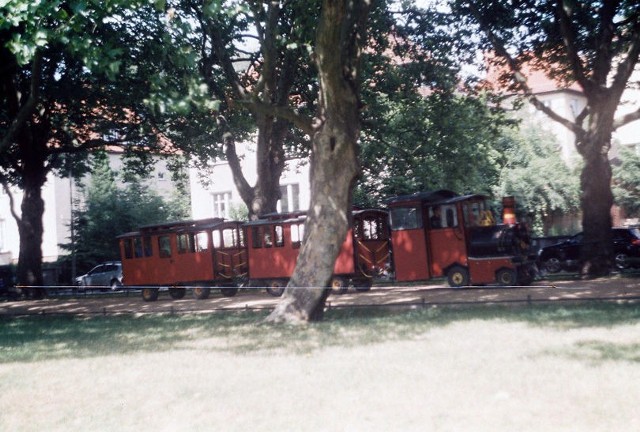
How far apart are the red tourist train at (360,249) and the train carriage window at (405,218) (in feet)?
0.11

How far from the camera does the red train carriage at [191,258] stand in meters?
24.6

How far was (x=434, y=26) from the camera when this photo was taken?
69.6 ft

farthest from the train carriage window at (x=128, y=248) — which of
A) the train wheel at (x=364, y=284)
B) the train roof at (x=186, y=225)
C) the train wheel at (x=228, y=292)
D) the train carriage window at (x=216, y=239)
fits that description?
the train wheel at (x=364, y=284)

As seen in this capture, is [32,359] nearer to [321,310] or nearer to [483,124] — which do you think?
[321,310]

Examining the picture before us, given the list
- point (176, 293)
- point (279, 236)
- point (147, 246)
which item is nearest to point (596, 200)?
point (279, 236)

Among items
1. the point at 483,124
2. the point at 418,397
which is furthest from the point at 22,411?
the point at 483,124

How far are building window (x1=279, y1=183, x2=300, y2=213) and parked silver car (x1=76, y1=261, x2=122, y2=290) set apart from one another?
11366mm

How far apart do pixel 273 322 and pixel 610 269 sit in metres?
12.9

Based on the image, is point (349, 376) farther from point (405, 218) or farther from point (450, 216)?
point (405, 218)

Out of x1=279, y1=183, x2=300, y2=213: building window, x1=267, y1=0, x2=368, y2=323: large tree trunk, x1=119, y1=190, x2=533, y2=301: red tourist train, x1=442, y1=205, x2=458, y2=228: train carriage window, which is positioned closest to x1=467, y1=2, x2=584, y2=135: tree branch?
x1=119, y1=190, x2=533, y2=301: red tourist train

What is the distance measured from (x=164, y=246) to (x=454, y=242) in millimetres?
12209

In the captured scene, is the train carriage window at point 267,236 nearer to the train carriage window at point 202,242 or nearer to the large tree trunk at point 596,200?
the train carriage window at point 202,242

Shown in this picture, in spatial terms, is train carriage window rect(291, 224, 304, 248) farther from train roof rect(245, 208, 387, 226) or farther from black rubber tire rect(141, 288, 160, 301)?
black rubber tire rect(141, 288, 160, 301)

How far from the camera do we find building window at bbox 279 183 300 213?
41844 mm
